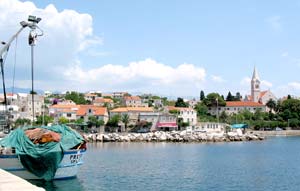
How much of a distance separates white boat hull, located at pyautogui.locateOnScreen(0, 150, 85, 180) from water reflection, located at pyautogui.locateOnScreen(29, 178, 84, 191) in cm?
52

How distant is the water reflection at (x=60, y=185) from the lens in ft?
117

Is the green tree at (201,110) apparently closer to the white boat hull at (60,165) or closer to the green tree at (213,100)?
the green tree at (213,100)

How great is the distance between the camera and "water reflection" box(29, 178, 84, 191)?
3556cm

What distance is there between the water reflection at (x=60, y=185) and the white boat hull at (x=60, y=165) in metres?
0.52

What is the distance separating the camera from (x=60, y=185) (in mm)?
36844

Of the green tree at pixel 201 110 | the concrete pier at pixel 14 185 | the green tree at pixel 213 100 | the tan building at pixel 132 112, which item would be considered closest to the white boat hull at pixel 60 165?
the concrete pier at pixel 14 185

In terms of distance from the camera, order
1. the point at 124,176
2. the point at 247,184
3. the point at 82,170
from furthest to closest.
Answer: the point at 82,170
the point at 124,176
the point at 247,184

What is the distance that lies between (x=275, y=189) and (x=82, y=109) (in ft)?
369

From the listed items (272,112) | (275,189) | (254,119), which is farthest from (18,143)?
(272,112)

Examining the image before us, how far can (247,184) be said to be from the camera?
39.6 meters

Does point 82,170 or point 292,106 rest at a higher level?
point 292,106

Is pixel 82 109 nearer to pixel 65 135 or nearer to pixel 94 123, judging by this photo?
pixel 94 123

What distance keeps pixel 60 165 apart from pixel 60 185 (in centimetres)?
177

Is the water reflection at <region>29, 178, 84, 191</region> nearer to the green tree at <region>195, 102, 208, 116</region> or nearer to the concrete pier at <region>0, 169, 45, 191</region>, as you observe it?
the concrete pier at <region>0, 169, 45, 191</region>
